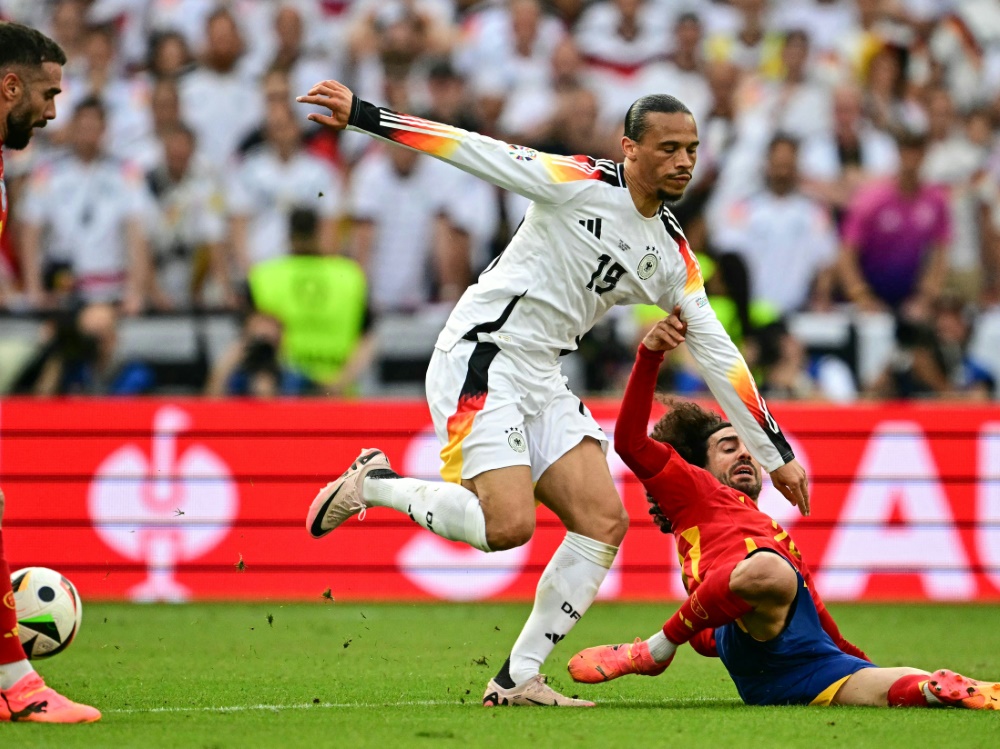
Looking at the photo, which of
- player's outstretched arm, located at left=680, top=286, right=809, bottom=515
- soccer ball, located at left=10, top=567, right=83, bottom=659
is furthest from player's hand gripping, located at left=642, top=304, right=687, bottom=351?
soccer ball, located at left=10, top=567, right=83, bottom=659

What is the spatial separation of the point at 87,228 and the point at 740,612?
8173mm

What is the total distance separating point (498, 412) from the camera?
591 cm

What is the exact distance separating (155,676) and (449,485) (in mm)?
1917

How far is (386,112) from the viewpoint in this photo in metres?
5.71

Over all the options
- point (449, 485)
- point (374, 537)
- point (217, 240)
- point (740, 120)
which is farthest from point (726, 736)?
point (740, 120)

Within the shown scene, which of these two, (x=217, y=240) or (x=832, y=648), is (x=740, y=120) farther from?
(x=832, y=648)

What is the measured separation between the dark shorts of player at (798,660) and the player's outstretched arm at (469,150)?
1.75 meters

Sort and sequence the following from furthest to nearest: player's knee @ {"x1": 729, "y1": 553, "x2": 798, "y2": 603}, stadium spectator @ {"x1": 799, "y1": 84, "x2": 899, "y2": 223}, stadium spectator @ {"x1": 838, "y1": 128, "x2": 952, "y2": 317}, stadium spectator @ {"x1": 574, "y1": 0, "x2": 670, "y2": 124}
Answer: stadium spectator @ {"x1": 574, "y1": 0, "x2": 670, "y2": 124} → stadium spectator @ {"x1": 799, "y1": 84, "x2": 899, "y2": 223} → stadium spectator @ {"x1": 838, "y1": 128, "x2": 952, "y2": 317} → player's knee @ {"x1": 729, "y1": 553, "x2": 798, "y2": 603}

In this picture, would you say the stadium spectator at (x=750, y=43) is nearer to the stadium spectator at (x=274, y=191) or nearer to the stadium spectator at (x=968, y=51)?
the stadium spectator at (x=968, y=51)

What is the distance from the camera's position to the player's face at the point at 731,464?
6.24m

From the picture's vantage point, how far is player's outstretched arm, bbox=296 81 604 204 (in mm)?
5637

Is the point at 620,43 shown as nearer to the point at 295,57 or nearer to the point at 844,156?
the point at 844,156

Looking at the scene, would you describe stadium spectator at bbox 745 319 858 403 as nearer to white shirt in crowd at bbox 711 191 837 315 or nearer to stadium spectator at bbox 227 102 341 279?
white shirt in crowd at bbox 711 191 837 315

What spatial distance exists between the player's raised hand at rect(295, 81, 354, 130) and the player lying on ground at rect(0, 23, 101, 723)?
916 millimetres
